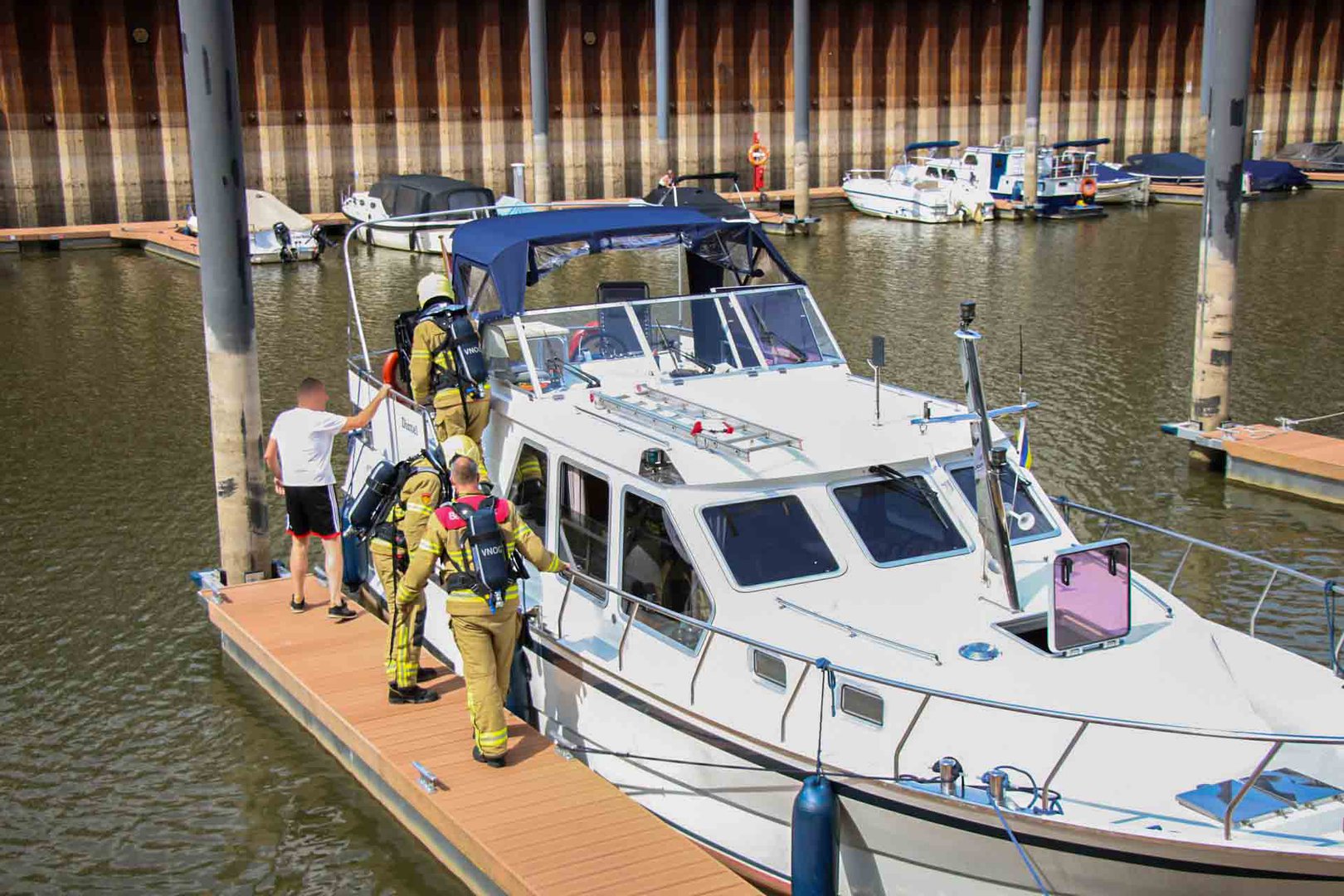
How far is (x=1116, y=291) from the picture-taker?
24125 millimetres

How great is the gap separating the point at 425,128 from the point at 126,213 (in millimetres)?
7163

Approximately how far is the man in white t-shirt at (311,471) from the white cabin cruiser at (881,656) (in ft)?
2.10

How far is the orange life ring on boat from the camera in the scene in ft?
35.0

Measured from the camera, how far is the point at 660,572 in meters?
8.03

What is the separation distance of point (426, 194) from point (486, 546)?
2366cm

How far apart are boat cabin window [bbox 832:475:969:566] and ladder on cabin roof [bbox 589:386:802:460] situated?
46cm

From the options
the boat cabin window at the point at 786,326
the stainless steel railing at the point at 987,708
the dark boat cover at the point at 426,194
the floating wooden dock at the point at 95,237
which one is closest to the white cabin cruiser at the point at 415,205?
the dark boat cover at the point at 426,194

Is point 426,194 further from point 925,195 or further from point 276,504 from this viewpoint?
point 276,504

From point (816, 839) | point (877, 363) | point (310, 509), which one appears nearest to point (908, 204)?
point (310, 509)

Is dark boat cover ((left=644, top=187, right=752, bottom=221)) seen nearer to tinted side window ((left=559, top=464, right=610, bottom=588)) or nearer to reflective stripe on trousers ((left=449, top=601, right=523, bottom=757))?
tinted side window ((left=559, top=464, right=610, bottom=588))

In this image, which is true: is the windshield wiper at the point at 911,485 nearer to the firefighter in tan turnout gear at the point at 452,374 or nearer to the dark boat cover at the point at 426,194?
the firefighter in tan turnout gear at the point at 452,374

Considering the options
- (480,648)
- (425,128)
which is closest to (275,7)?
(425,128)

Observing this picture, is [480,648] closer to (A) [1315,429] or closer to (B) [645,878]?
(B) [645,878]

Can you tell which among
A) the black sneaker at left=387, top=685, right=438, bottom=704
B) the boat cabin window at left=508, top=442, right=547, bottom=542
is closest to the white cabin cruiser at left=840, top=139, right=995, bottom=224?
the boat cabin window at left=508, top=442, right=547, bottom=542
